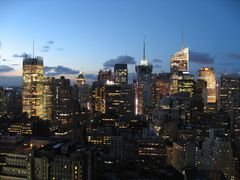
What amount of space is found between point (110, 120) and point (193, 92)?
21.0ft

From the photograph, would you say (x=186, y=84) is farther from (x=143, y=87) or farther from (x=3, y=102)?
(x=3, y=102)

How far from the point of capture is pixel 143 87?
74.4 feet

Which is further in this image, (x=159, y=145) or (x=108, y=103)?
(x=108, y=103)

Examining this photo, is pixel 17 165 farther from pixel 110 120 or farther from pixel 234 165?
pixel 110 120

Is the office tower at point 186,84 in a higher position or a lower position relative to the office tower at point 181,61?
lower

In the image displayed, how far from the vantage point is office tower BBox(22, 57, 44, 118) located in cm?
1783

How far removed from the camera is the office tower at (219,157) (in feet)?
26.6

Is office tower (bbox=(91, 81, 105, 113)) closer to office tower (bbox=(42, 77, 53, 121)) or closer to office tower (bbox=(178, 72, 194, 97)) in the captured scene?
office tower (bbox=(42, 77, 53, 121))

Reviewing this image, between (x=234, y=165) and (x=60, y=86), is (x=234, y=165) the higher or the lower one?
the lower one

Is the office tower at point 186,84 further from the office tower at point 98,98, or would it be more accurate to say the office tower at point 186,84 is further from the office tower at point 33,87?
the office tower at point 33,87

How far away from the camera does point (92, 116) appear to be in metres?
17.2

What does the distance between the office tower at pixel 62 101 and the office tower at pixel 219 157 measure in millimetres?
6787

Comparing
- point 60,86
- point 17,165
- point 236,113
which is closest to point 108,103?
point 60,86

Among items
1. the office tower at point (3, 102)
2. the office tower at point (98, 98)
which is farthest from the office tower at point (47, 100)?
the office tower at point (98, 98)
